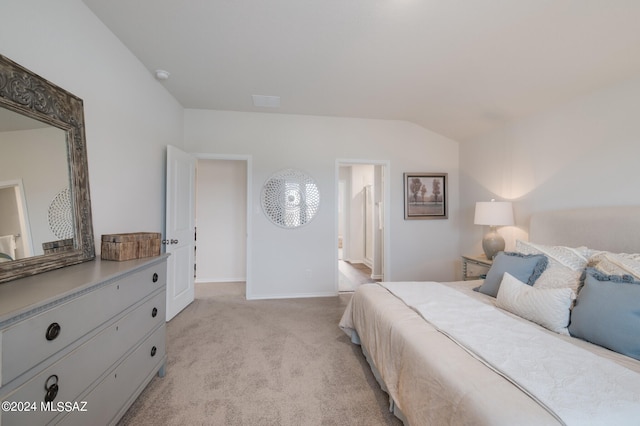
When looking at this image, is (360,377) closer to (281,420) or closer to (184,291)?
(281,420)

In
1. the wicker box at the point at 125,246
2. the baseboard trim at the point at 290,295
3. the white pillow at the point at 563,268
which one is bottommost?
the baseboard trim at the point at 290,295

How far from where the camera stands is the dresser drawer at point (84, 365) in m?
0.91

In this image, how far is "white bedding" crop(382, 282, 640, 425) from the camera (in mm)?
826

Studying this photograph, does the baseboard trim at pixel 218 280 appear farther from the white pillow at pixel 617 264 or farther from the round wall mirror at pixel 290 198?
the white pillow at pixel 617 264

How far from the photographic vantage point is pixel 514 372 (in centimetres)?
101

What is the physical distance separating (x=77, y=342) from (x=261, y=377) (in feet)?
3.92

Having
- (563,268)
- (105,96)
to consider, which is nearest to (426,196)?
(563,268)

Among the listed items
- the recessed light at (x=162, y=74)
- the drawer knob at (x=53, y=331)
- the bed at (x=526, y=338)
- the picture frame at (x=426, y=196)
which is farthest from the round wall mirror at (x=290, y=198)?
the drawer knob at (x=53, y=331)

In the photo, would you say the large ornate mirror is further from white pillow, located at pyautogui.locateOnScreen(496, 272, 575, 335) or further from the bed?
white pillow, located at pyautogui.locateOnScreen(496, 272, 575, 335)

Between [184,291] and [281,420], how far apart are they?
230 cm

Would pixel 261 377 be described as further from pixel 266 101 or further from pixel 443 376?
pixel 266 101

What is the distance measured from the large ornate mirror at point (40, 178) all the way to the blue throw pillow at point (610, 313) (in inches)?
109

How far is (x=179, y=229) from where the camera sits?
3137 mm

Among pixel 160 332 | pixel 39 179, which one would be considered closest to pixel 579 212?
pixel 160 332
